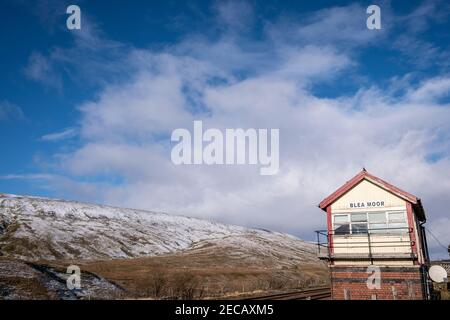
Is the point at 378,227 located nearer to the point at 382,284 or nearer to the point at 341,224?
the point at 341,224

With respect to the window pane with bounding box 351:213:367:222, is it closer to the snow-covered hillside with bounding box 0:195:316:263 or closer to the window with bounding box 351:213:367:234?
the window with bounding box 351:213:367:234

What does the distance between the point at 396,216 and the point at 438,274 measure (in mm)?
3873

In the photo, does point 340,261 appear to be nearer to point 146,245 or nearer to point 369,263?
point 369,263

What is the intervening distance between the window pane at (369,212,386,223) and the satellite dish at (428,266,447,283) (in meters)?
3.91

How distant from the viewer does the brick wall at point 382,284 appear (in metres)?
20.3

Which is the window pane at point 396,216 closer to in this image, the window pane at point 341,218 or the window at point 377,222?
the window at point 377,222

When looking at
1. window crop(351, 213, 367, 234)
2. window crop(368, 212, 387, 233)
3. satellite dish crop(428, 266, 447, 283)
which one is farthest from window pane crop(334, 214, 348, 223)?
satellite dish crop(428, 266, 447, 283)

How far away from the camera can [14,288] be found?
28.8 m

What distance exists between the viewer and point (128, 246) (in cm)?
13000

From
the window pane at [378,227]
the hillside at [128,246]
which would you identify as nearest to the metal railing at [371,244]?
the window pane at [378,227]

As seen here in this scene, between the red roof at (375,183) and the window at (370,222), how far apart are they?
873 mm

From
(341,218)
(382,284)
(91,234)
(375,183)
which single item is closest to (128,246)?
(91,234)
